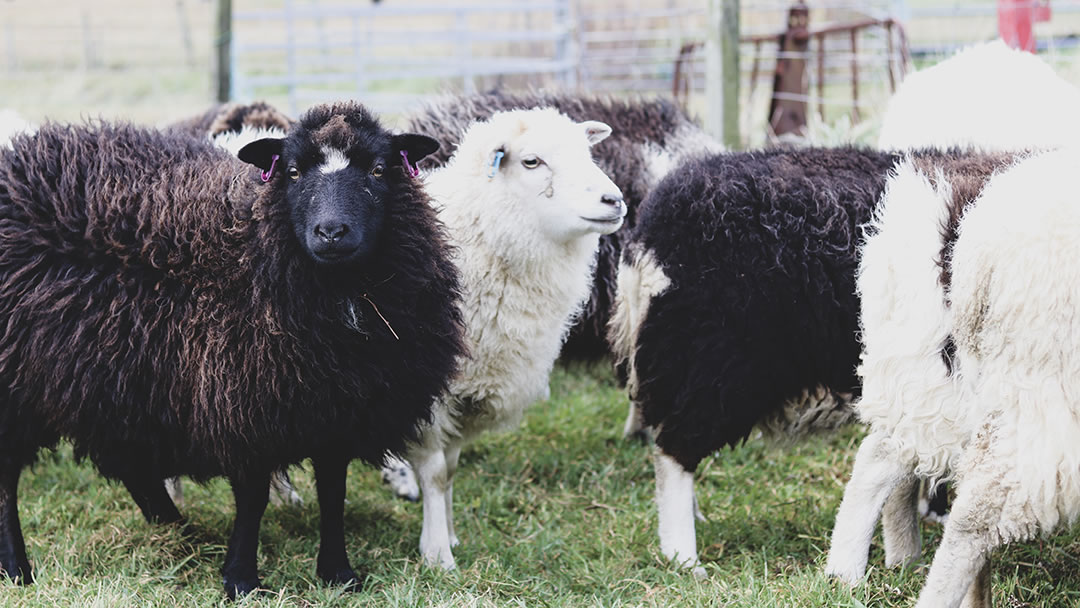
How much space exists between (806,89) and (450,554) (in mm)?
6714

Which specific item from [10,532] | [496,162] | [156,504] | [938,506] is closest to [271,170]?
[496,162]

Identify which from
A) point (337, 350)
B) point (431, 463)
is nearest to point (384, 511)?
point (431, 463)

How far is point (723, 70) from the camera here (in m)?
7.13

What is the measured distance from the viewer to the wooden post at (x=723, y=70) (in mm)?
7012

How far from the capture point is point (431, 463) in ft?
15.1

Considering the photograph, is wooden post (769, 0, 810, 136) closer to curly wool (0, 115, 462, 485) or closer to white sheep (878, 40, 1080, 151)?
white sheep (878, 40, 1080, 151)

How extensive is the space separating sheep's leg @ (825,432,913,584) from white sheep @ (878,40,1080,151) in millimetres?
1611

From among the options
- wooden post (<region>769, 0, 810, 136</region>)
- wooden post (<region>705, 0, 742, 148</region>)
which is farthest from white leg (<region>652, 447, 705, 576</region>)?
wooden post (<region>769, 0, 810, 136</region>)

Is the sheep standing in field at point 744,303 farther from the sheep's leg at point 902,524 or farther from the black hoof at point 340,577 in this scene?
the black hoof at point 340,577

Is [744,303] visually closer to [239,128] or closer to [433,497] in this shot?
[433,497]

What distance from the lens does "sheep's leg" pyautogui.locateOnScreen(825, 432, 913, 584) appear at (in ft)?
12.6

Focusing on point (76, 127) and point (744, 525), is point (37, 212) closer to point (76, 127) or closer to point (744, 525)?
point (76, 127)

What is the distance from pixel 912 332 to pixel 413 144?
1.92 metres

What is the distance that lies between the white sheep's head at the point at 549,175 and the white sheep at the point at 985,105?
1.65 metres
